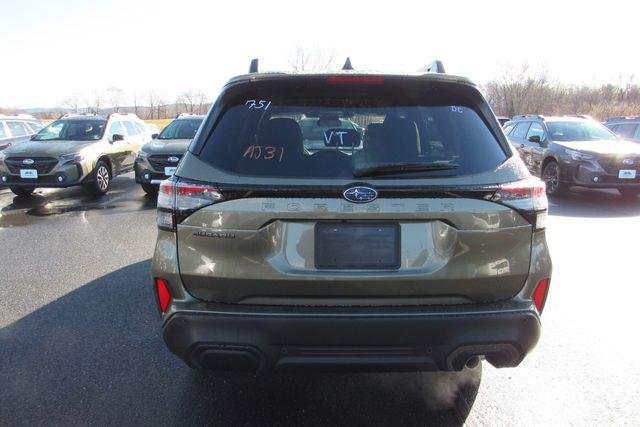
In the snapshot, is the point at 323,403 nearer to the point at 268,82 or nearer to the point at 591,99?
the point at 268,82

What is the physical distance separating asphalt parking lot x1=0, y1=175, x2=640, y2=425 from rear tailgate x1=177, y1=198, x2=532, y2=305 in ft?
2.89

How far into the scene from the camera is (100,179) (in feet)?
34.6

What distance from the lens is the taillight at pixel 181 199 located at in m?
2.21

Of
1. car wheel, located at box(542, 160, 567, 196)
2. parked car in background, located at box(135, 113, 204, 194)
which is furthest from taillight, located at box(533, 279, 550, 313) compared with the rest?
car wheel, located at box(542, 160, 567, 196)

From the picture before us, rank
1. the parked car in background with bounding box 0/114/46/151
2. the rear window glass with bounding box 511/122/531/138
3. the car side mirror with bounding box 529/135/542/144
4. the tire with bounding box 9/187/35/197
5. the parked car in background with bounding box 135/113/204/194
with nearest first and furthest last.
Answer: the parked car in background with bounding box 135/113/204/194, the tire with bounding box 9/187/35/197, the car side mirror with bounding box 529/135/542/144, the rear window glass with bounding box 511/122/531/138, the parked car in background with bounding box 0/114/46/151

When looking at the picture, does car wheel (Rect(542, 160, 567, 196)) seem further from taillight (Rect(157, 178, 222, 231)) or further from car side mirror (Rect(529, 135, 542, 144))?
taillight (Rect(157, 178, 222, 231))

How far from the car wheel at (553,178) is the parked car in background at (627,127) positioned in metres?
3.66

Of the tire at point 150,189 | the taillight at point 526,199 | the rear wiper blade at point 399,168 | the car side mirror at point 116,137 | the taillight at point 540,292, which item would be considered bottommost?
the tire at point 150,189

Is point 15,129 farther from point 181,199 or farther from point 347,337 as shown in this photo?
point 347,337

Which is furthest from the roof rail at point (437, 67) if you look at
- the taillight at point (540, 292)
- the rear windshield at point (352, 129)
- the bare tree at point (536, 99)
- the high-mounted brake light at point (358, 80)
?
the bare tree at point (536, 99)

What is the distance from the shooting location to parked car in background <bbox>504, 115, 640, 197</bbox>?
9469 mm

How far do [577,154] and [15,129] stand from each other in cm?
1485

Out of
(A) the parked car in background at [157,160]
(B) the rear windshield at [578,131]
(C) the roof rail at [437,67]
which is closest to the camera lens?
(C) the roof rail at [437,67]

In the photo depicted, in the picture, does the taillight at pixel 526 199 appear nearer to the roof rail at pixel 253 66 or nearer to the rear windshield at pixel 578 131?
the roof rail at pixel 253 66
